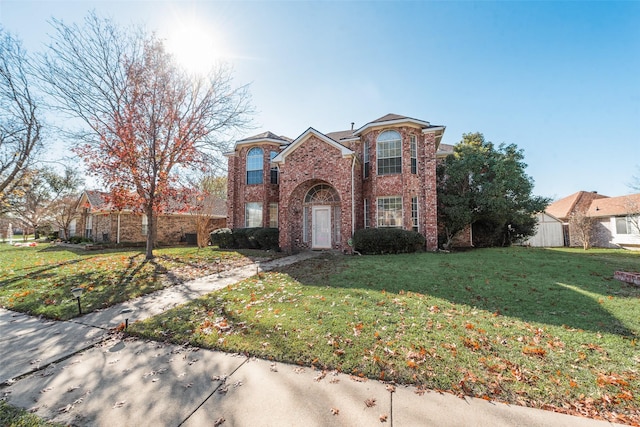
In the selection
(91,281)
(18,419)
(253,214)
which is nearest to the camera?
(18,419)

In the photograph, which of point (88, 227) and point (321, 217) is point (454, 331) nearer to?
point (321, 217)

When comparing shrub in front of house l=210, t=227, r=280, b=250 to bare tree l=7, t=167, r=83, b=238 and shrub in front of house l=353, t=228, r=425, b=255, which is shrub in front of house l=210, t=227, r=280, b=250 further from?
bare tree l=7, t=167, r=83, b=238

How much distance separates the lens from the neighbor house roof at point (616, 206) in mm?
18941

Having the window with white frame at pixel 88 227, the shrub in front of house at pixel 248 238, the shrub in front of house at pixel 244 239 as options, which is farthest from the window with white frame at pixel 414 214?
the window with white frame at pixel 88 227

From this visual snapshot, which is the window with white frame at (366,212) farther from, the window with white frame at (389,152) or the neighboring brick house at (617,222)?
the neighboring brick house at (617,222)

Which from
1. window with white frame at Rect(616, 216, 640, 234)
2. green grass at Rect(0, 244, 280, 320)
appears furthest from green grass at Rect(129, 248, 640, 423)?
window with white frame at Rect(616, 216, 640, 234)

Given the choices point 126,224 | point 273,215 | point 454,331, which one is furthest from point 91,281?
point 126,224

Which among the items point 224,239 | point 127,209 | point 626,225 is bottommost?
point 224,239

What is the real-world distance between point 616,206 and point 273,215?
27610 mm

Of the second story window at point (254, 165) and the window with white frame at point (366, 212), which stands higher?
the second story window at point (254, 165)

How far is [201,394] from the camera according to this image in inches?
110

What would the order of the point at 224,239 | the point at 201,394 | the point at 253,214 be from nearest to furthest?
the point at 201,394
the point at 224,239
the point at 253,214

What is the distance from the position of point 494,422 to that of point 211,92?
49.8 ft

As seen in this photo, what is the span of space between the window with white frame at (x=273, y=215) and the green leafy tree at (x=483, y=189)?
10.1 metres
